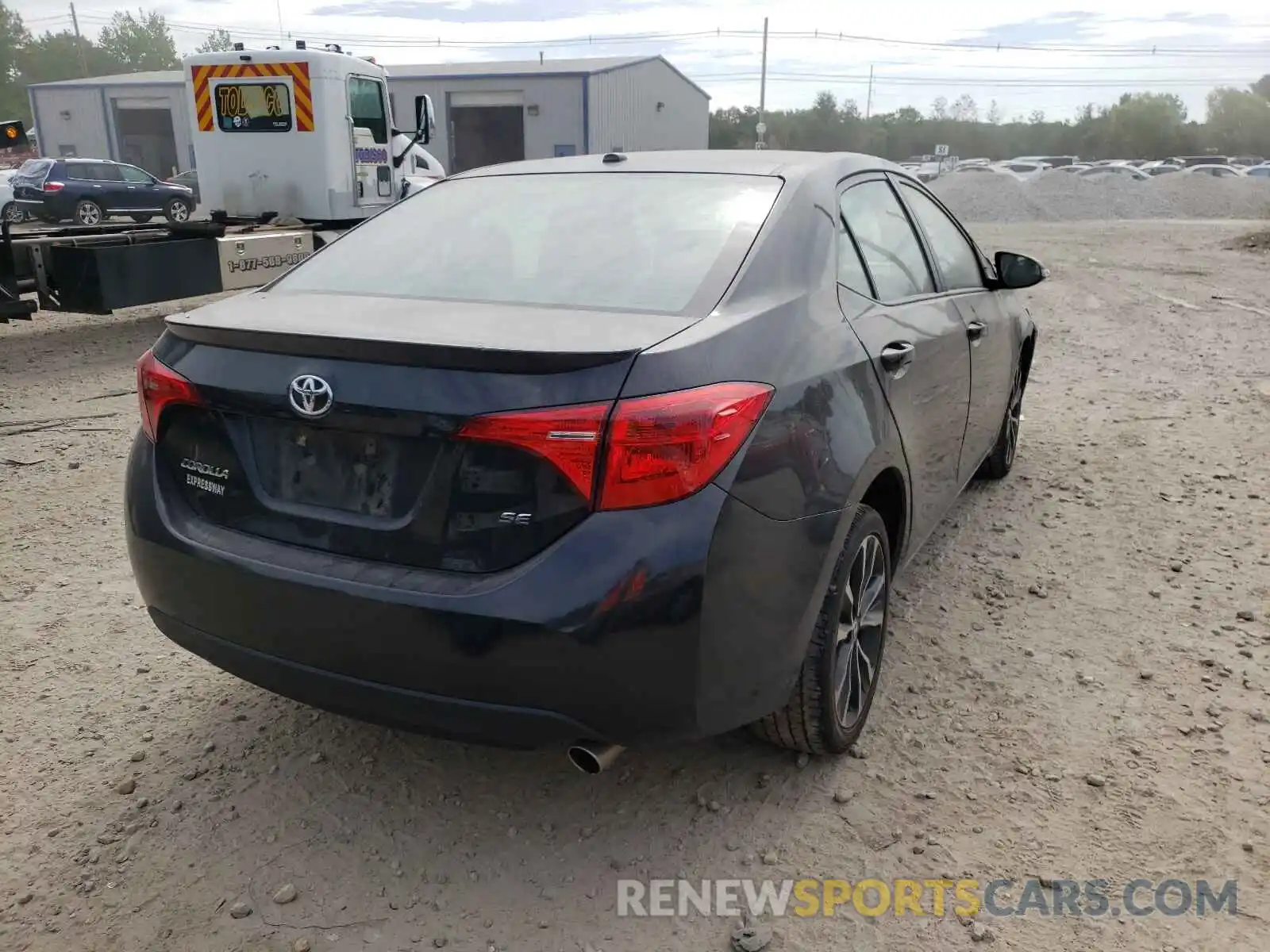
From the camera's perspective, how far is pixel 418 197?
3.46 metres

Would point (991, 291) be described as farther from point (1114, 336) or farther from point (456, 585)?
point (1114, 336)

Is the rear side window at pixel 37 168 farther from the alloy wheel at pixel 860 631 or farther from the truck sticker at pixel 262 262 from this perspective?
the alloy wheel at pixel 860 631

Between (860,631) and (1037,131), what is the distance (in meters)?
90.0

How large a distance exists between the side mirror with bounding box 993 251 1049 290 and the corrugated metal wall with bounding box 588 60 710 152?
36.2 metres

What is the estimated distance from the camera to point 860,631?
9.44 ft

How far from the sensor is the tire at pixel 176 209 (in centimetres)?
2573

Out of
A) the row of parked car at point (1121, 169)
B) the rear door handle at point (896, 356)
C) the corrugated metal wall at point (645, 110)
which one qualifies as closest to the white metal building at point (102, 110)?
the corrugated metal wall at point (645, 110)

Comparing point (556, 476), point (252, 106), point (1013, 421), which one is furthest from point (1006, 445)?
point (252, 106)

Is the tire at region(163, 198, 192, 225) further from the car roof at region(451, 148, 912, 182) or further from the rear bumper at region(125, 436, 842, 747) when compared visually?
the rear bumper at region(125, 436, 842, 747)

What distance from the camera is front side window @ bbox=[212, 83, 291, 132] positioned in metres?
10.4

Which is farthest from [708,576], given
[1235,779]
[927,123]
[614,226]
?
[927,123]

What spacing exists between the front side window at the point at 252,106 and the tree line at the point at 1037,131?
5483 centimetres

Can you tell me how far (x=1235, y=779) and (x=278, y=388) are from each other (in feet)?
9.06

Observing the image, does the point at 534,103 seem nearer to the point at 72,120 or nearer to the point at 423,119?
the point at 72,120
